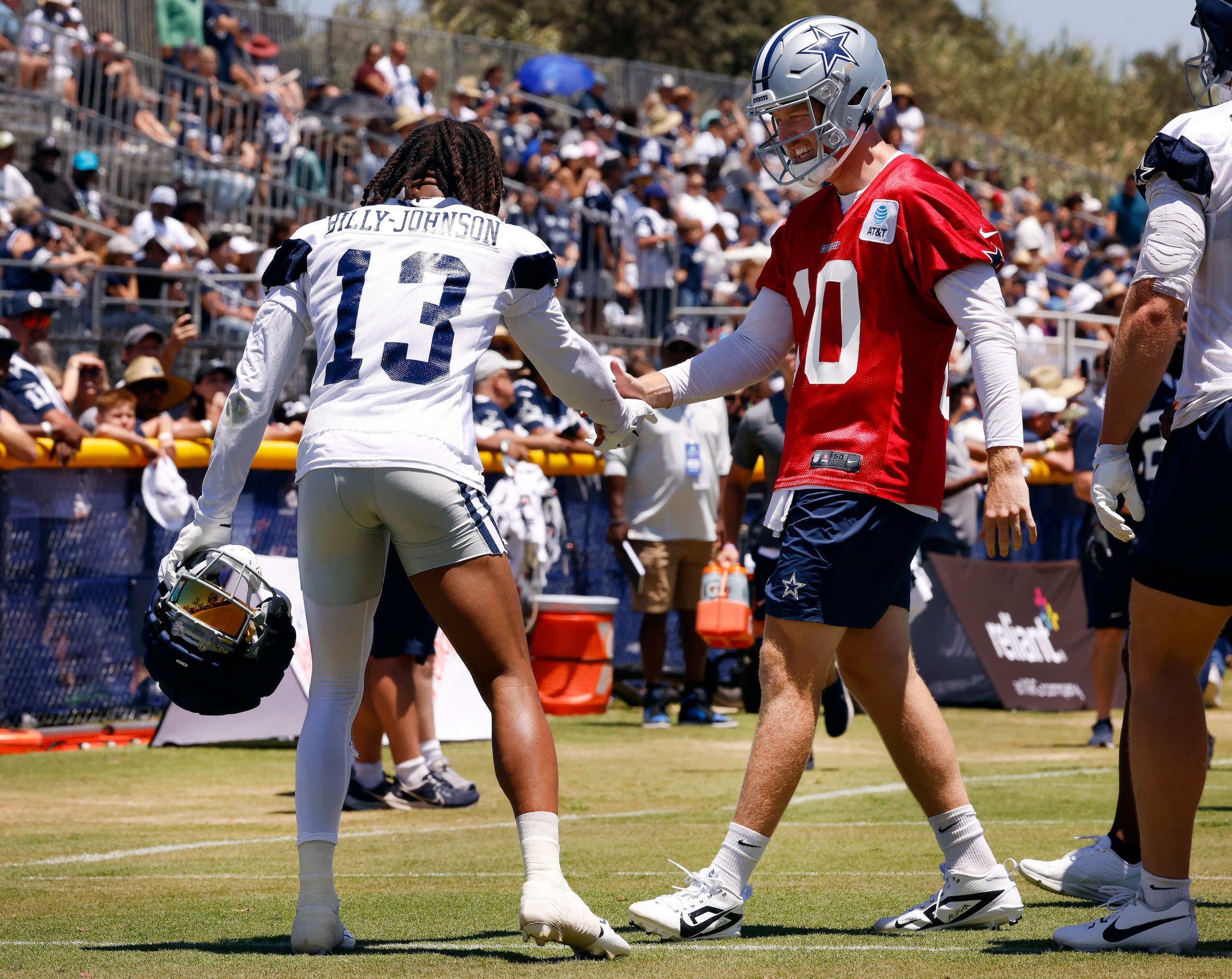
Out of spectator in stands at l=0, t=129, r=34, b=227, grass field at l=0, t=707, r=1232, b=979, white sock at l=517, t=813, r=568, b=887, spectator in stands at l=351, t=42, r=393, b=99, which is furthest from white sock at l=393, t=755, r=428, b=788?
spectator in stands at l=351, t=42, r=393, b=99

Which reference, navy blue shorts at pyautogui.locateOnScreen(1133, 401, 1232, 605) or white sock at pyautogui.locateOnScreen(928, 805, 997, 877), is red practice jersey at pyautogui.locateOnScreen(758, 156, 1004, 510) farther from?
white sock at pyautogui.locateOnScreen(928, 805, 997, 877)

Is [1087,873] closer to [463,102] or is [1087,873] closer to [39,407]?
[39,407]

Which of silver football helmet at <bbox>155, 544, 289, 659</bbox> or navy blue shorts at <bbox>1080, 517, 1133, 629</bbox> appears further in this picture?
navy blue shorts at <bbox>1080, 517, 1133, 629</bbox>

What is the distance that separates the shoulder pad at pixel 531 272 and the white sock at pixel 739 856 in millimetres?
1549

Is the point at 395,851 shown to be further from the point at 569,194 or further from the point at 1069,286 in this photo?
the point at 1069,286

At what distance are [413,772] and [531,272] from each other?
4054 millimetres

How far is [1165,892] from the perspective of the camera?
4.33 m

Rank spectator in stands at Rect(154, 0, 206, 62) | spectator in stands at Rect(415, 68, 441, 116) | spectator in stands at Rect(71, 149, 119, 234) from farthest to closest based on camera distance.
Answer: spectator in stands at Rect(415, 68, 441, 116), spectator in stands at Rect(154, 0, 206, 62), spectator in stands at Rect(71, 149, 119, 234)

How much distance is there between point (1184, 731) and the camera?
434 centimetres

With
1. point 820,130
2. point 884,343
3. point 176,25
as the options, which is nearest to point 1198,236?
point 884,343

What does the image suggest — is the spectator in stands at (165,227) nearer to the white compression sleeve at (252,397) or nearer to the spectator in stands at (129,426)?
the spectator in stands at (129,426)

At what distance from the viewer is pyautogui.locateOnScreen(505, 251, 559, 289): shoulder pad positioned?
4.54m

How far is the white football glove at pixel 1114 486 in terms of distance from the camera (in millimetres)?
4375

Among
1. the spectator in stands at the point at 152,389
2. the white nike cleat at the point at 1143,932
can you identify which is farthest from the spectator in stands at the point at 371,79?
the white nike cleat at the point at 1143,932
